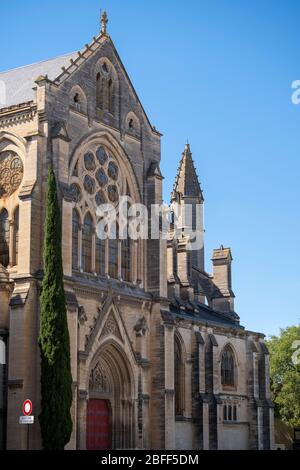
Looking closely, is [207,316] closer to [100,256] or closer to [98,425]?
Result: [100,256]

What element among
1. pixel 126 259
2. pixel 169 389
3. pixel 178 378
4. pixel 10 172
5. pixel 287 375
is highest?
pixel 10 172

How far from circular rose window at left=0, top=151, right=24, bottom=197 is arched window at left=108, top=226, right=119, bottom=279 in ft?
21.8

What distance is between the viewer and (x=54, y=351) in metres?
41.3

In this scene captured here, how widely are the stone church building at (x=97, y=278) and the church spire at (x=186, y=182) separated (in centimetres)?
2854

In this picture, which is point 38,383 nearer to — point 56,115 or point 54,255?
point 54,255

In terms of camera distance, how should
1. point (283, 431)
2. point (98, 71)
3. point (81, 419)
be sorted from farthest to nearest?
point (283, 431) < point (98, 71) < point (81, 419)

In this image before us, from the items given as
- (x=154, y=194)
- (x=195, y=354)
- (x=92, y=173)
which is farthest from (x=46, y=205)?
(x=195, y=354)

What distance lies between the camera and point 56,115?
1839 inches

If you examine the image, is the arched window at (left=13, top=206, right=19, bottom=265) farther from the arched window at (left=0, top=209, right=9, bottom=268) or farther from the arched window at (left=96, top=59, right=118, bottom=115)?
the arched window at (left=96, top=59, right=118, bottom=115)

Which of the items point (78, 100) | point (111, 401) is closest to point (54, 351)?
point (111, 401)

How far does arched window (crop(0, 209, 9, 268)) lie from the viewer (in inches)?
1817

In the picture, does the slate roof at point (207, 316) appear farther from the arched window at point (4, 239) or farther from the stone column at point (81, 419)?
the arched window at point (4, 239)

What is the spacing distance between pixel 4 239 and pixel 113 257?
6891 millimetres
